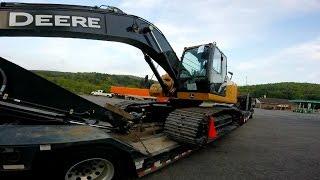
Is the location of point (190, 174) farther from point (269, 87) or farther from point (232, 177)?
point (269, 87)

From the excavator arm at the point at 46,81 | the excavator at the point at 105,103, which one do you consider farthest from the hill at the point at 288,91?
the excavator arm at the point at 46,81

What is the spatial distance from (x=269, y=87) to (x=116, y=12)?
372 ft

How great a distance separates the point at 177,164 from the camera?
790 centimetres

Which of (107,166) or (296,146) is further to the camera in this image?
(296,146)

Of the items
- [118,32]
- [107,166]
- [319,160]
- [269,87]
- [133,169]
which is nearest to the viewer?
[107,166]

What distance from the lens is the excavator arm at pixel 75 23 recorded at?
5.74m

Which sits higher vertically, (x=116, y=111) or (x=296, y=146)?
(x=116, y=111)

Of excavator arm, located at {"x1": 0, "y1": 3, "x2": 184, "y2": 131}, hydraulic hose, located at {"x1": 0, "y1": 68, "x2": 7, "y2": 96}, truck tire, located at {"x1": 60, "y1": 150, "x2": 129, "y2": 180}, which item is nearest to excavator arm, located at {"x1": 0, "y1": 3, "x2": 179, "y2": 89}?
excavator arm, located at {"x1": 0, "y1": 3, "x2": 184, "y2": 131}

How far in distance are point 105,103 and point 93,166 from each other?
224 cm

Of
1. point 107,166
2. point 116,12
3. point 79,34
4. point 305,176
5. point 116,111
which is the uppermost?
point 116,12

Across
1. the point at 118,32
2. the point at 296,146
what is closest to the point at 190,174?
the point at 118,32

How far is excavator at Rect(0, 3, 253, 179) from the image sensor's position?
559 cm

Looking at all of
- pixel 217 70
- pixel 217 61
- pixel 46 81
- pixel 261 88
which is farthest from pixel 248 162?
pixel 261 88

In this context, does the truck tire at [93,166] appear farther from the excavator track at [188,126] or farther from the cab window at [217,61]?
the cab window at [217,61]
